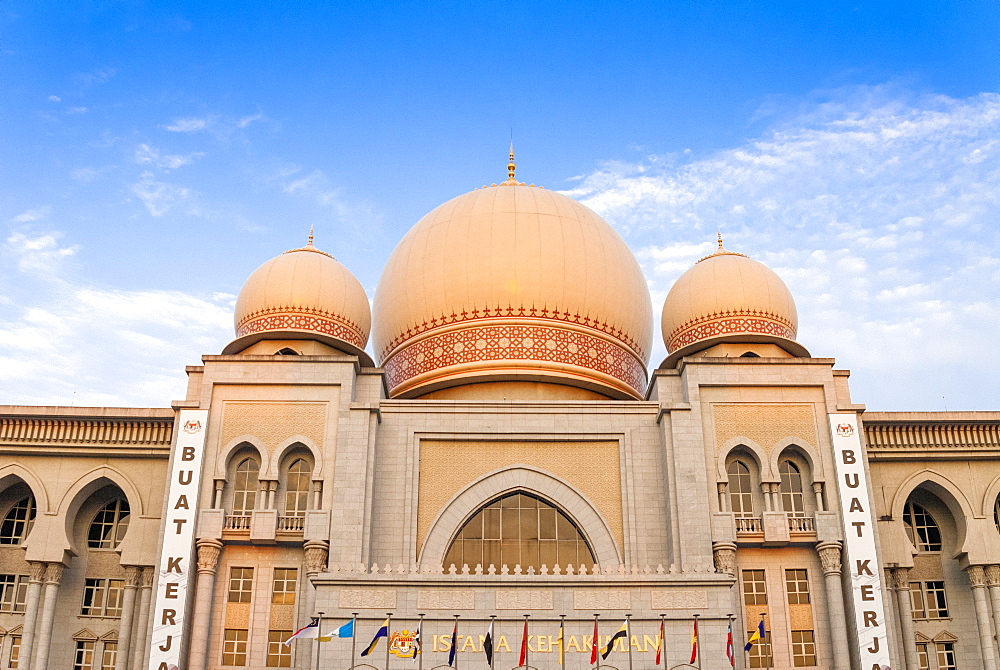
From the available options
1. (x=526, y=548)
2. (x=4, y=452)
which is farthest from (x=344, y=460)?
(x=4, y=452)

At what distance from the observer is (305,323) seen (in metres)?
24.4

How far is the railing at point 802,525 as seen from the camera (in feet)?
69.0

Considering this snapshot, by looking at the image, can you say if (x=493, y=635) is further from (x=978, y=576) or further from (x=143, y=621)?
(x=978, y=576)

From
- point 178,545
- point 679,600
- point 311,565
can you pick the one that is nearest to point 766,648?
point 679,600

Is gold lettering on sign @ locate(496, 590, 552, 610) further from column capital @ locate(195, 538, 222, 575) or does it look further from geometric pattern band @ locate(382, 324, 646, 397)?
geometric pattern band @ locate(382, 324, 646, 397)

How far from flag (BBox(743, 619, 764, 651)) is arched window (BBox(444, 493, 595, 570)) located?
329 cm

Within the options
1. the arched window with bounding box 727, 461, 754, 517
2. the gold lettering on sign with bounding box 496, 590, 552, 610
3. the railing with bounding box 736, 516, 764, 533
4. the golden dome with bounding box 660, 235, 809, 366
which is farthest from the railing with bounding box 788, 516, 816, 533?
the gold lettering on sign with bounding box 496, 590, 552, 610

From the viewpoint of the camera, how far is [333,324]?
24719 mm

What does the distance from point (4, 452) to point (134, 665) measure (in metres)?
5.54

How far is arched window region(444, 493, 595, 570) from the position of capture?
Result: 21.4m

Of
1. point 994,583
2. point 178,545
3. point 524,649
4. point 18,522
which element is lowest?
point 524,649

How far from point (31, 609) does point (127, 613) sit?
6.02 ft

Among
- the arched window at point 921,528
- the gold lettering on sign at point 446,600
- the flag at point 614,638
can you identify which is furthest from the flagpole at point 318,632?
the arched window at point 921,528

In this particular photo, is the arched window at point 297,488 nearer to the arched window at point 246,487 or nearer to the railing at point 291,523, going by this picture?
the railing at point 291,523
